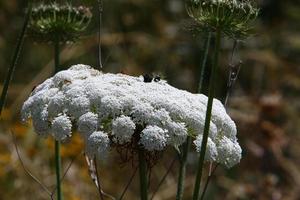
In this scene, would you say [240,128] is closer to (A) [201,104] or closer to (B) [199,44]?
(B) [199,44]

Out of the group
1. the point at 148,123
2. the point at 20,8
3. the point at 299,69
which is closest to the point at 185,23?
the point at 148,123

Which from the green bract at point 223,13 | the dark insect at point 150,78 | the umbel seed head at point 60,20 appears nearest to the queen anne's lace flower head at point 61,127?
the dark insect at point 150,78

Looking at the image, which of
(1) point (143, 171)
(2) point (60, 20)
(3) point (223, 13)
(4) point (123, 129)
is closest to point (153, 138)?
(4) point (123, 129)

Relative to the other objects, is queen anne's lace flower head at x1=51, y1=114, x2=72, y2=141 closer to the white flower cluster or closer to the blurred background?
the white flower cluster

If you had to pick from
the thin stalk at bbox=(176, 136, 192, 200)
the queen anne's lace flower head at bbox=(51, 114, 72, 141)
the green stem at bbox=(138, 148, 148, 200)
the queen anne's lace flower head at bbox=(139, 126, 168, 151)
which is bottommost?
the thin stalk at bbox=(176, 136, 192, 200)

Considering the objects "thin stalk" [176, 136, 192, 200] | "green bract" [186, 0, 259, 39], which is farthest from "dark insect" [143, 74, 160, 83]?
"green bract" [186, 0, 259, 39]

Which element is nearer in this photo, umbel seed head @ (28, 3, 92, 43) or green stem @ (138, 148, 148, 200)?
green stem @ (138, 148, 148, 200)

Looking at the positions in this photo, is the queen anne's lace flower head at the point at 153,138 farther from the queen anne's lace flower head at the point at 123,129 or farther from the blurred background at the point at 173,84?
the blurred background at the point at 173,84
